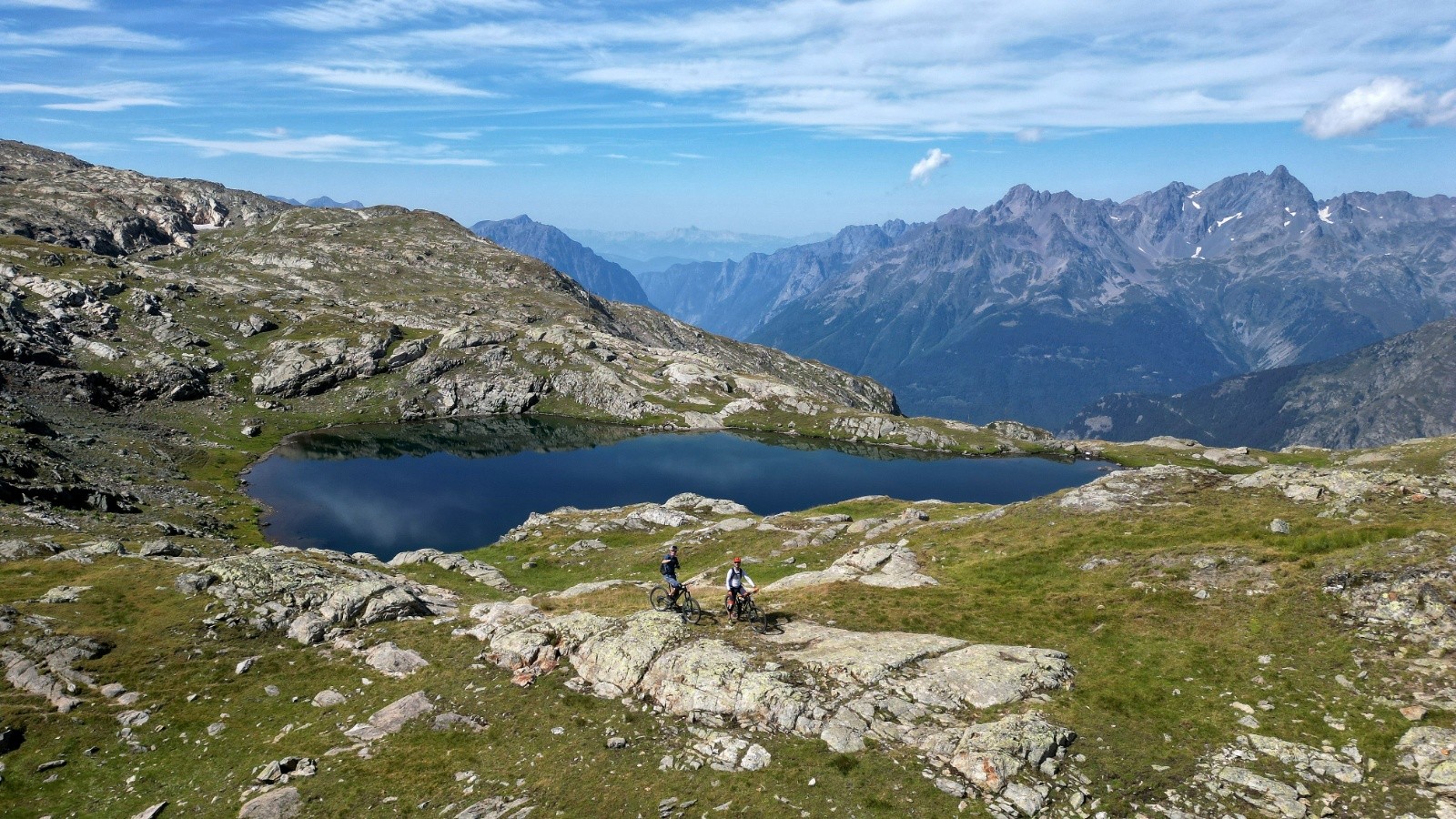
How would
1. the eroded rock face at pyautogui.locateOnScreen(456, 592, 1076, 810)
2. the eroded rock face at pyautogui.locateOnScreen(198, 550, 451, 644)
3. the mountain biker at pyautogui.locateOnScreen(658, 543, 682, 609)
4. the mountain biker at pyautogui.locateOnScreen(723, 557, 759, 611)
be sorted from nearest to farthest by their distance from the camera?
the eroded rock face at pyautogui.locateOnScreen(456, 592, 1076, 810)
the mountain biker at pyautogui.locateOnScreen(723, 557, 759, 611)
the mountain biker at pyautogui.locateOnScreen(658, 543, 682, 609)
the eroded rock face at pyautogui.locateOnScreen(198, 550, 451, 644)

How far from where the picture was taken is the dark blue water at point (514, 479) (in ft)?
364

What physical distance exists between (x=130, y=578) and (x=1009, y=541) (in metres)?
56.8

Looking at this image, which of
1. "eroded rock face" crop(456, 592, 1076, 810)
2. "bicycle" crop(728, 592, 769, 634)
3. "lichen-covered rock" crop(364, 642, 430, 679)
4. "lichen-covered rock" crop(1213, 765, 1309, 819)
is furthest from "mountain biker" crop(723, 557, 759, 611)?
"lichen-covered rock" crop(1213, 765, 1309, 819)

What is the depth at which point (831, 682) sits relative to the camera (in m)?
26.8

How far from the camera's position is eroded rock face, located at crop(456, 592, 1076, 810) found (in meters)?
23.0

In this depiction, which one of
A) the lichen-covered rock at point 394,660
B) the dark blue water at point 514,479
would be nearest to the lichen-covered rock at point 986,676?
the lichen-covered rock at point 394,660

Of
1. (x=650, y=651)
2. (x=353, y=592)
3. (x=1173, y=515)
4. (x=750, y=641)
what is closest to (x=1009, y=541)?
(x=1173, y=515)

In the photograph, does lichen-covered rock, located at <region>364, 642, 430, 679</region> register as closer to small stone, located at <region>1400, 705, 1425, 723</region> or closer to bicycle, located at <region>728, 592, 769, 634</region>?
bicycle, located at <region>728, 592, 769, 634</region>

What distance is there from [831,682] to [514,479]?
133 meters

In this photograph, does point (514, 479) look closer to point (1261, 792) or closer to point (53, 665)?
point (53, 665)

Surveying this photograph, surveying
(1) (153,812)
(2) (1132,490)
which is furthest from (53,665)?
(2) (1132,490)

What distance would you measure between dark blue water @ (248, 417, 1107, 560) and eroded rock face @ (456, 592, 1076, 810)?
76954 mm

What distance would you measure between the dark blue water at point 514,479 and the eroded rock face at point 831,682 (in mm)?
76954

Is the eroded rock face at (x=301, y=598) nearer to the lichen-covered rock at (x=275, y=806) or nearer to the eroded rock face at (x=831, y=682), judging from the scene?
the eroded rock face at (x=831, y=682)
